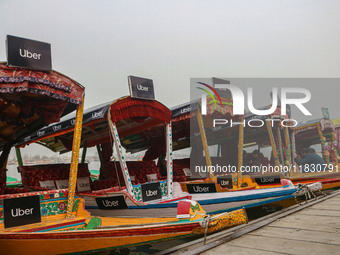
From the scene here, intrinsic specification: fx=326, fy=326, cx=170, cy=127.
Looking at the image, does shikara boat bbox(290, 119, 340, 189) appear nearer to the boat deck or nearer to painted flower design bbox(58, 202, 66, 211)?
the boat deck

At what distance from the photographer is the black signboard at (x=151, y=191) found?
7.50 m

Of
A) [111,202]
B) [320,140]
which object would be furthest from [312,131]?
[111,202]

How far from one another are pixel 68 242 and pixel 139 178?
559 centimetres

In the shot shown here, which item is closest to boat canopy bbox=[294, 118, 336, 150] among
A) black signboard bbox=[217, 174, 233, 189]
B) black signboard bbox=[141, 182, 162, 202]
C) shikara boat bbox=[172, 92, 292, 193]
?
shikara boat bbox=[172, 92, 292, 193]

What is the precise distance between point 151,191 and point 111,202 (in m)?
0.96

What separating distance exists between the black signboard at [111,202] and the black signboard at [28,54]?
3244mm

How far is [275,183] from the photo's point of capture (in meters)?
10.8

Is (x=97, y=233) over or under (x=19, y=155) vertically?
under

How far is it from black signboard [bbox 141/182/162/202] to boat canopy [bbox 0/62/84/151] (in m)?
2.48

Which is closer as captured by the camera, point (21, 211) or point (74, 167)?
point (21, 211)

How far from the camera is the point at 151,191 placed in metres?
7.66

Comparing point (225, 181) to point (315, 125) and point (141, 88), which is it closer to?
point (141, 88)

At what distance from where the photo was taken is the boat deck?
3367 mm

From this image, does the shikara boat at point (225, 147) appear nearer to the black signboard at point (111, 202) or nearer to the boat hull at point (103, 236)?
the black signboard at point (111, 202)
